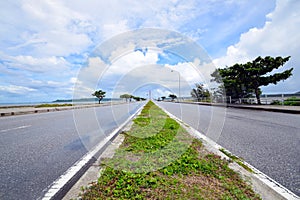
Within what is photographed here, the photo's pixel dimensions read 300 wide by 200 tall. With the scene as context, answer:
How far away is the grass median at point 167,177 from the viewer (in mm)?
1955

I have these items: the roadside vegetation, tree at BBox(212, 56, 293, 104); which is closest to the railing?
the roadside vegetation

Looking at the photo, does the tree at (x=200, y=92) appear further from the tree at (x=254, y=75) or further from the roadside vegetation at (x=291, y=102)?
the roadside vegetation at (x=291, y=102)

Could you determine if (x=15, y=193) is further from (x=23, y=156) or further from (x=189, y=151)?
(x=189, y=151)

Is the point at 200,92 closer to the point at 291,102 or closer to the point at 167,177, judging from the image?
the point at 291,102

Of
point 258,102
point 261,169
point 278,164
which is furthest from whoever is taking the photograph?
point 258,102

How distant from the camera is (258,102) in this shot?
65.3 feet

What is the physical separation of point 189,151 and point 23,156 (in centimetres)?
348

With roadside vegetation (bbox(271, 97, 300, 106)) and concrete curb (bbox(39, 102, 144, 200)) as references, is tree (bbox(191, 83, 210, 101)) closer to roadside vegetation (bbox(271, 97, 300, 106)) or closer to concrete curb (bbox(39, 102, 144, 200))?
roadside vegetation (bbox(271, 97, 300, 106))

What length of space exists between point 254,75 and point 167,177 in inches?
827

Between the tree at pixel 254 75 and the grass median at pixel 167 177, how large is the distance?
19.0 m

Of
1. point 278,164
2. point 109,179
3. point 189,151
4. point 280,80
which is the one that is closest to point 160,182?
point 109,179

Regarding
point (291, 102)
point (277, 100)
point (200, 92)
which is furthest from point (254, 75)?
point (200, 92)

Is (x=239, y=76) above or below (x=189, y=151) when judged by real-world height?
above

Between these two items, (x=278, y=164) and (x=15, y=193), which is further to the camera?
(x=278, y=164)
